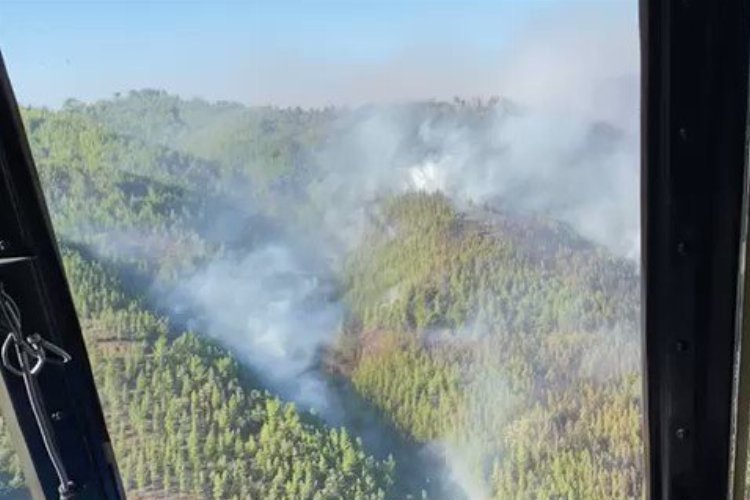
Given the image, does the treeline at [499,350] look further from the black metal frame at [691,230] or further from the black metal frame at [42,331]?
the black metal frame at [42,331]

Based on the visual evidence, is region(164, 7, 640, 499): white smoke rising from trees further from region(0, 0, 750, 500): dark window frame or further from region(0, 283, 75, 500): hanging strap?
region(0, 283, 75, 500): hanging strap

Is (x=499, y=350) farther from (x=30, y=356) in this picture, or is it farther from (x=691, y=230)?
(x=30, y=356)

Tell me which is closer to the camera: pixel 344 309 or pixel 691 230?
pixel 691 230

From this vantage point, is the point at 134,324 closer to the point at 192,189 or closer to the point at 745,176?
the point at 192,189

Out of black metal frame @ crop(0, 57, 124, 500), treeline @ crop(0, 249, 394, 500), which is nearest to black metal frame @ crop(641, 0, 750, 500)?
treeline @ crop(0, 249, 394, 500)

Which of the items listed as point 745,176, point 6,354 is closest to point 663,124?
point 745,176

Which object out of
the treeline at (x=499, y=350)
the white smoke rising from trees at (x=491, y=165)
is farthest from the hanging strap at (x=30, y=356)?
the treeline at (x=499, y=350)

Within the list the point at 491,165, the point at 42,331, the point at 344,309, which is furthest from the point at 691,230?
the point at 42,331
